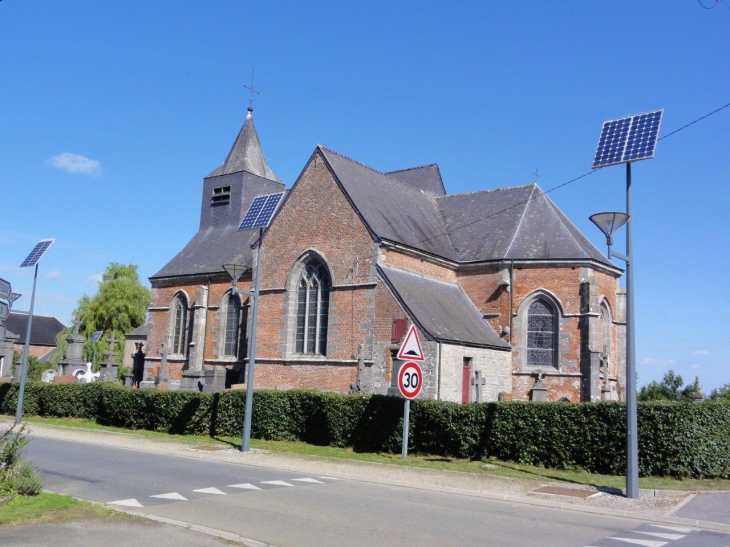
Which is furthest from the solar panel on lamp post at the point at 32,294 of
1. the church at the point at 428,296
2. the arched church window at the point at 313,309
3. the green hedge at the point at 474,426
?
the arched church window at the point at 313,309

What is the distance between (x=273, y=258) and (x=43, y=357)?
4597 centimetres

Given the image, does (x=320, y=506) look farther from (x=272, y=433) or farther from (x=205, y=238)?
(x=205, y=238)

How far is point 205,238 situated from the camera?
117 feet

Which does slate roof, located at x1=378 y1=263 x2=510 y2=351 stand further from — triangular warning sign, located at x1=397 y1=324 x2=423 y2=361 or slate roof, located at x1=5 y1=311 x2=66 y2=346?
slate roof, located at x1=5 y1=311 x2=66 y2=346

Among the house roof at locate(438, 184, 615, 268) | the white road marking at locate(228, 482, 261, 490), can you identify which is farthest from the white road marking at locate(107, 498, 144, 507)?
the house roof at locate(438, 184, 615, 268)

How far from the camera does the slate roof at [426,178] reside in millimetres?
32638

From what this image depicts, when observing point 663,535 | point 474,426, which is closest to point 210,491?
point 474,426

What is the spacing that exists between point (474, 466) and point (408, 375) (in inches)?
93.8

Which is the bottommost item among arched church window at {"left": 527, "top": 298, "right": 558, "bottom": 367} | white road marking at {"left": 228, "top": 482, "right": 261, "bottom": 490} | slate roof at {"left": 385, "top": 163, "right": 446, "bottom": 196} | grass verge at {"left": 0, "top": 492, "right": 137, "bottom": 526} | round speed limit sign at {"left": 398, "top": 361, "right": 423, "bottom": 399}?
white road marking at {"left": 228, "top": 482, "right": 261, "bottom": 490}

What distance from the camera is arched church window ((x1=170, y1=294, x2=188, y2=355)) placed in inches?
1314

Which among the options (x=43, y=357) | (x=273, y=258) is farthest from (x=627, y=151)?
(x=43, y=357)

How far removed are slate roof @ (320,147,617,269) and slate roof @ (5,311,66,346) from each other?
1831 inches

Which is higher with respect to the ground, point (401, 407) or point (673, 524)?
point (401, 407)

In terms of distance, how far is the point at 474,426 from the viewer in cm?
1444
